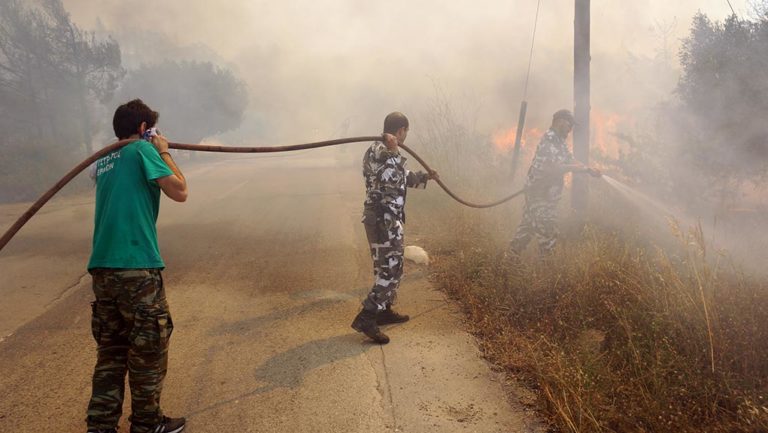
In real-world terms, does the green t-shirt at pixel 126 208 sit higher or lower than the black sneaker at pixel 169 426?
higher

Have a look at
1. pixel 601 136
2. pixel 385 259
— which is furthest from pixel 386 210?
pixel 601 136

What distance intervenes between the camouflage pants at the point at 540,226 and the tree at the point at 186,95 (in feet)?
84.4

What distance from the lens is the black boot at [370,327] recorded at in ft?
12.3

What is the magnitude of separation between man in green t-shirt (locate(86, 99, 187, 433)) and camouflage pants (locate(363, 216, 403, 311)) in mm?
1644

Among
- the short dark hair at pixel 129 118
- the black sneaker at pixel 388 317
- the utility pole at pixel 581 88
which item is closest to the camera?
the short dark hair at pixel 129 118

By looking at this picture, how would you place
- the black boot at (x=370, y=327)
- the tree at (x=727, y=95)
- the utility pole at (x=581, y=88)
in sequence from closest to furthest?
the black boot at (x=370, y=327) < the tree at (x=727, y=95) < the utility pole at (x=581, y=88)

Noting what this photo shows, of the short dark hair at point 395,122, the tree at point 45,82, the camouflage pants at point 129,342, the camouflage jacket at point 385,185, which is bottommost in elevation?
the camouflage pants at point 129,342

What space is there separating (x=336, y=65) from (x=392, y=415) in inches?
2008

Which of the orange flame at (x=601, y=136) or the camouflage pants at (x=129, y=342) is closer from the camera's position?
the camouflage pants at (x=129, y=342)

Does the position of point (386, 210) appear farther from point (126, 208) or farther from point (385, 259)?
point (126, 208)

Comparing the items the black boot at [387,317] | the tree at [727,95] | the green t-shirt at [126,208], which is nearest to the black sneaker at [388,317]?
the black boot at [387,317]

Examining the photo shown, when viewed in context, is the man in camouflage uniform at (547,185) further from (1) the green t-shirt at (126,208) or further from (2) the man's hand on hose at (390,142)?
(1) the green t-shirt at (126,208)

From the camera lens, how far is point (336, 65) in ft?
167

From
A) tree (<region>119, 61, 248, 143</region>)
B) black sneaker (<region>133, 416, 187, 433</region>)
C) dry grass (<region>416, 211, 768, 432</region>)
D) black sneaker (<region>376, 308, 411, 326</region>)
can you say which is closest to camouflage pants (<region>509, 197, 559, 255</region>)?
dry grass (<region>416, 211, 768, 432</region>)
